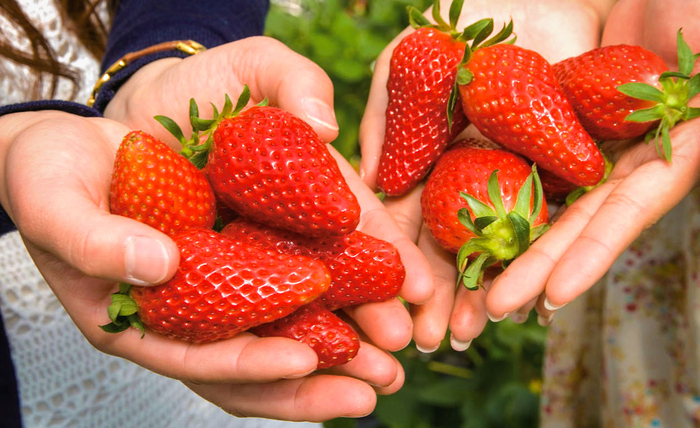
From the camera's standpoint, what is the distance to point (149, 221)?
1.19 metres

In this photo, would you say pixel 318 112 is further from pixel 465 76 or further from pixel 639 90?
pixel 639 90

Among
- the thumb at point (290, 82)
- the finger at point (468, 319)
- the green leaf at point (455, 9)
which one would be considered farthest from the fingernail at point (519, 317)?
the green leaf at point (455, 9)

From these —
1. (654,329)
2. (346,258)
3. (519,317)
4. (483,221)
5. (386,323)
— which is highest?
(483,221)

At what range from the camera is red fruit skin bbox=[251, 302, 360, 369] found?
1200 mm

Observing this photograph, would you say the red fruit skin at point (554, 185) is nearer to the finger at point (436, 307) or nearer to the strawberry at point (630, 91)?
the strawberry at point (630, 91)

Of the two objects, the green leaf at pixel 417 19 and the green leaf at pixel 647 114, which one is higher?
the green leaf at pixel 417 19

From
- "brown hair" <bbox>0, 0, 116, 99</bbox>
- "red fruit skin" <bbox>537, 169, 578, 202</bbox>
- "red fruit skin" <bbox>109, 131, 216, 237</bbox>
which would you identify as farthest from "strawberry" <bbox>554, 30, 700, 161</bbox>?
"brown hair" <bbox>0, 0, 116, 99</bbox>

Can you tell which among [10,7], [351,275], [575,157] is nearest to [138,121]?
[10,7]

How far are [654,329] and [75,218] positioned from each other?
4.83 feet

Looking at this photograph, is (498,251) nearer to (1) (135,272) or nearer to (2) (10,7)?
(1) (135,272)

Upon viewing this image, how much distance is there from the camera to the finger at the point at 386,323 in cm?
128

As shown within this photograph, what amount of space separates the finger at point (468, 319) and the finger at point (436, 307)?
0.10 ft

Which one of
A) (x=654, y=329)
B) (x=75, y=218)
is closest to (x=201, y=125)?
(x=75, y=218)

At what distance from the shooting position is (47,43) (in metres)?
1.74
